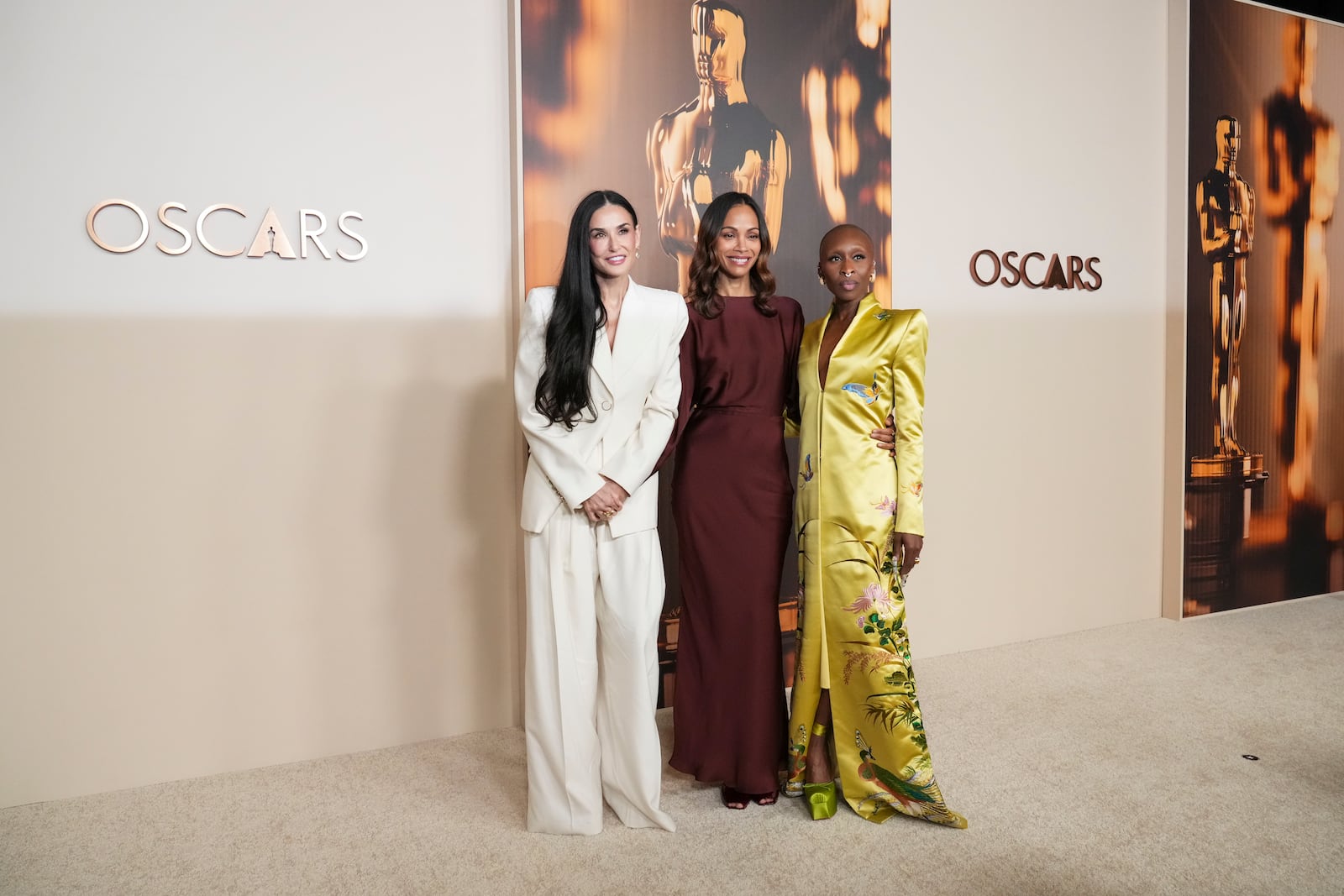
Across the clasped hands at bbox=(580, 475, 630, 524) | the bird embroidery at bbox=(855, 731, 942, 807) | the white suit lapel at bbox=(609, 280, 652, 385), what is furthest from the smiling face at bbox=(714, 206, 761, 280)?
the bird embroidery at bbox=(855, 731, 942, 807)

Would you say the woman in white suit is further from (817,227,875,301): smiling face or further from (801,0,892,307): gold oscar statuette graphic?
(801,0,892,307): gold oscar statuette graphic

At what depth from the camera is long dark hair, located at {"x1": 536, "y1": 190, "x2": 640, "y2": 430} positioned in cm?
222

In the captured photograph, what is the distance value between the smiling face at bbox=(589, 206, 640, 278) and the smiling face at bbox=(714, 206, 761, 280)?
28cm

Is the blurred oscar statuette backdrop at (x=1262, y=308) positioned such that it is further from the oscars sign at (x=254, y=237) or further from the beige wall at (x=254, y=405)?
the oscars sign at (x=254, y=237)

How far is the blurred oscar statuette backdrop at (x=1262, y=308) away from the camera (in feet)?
13.9

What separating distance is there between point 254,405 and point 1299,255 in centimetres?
475

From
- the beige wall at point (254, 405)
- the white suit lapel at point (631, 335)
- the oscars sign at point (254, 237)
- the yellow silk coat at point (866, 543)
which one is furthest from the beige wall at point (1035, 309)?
the oscars sign at point (254, 237)

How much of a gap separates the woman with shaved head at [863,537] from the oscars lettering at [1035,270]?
5.28ft

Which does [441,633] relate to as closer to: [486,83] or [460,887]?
Answer: [460,887]

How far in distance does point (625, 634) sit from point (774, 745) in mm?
536

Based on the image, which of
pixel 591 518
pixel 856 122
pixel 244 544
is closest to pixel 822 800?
pixel 591 518

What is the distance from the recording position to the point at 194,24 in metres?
2.55

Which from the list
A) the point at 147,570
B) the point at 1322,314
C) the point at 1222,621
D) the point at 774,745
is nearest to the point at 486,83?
the point at 147,570

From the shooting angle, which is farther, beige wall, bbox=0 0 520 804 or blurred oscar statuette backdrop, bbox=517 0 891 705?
blurred oscar statuette backdrop, bbox=517 0 891 705
